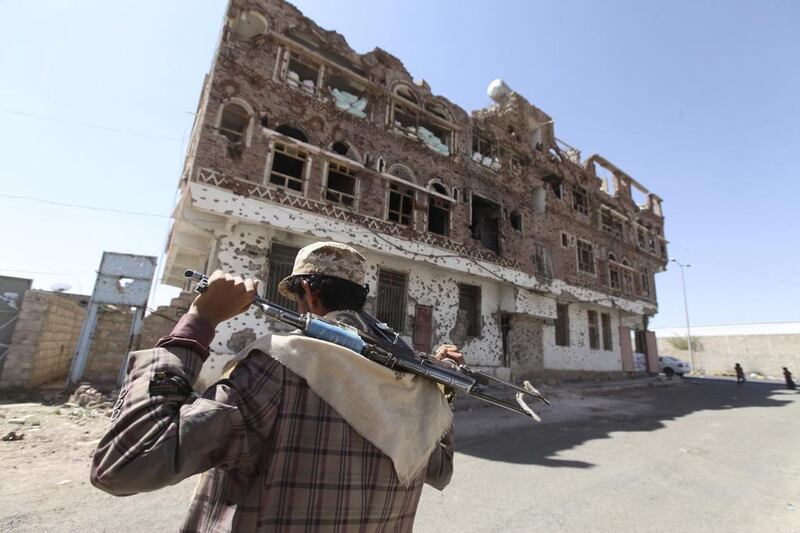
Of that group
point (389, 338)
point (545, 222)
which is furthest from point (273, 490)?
point (545, 222)

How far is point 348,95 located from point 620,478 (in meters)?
12.2

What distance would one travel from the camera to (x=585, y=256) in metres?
19.4

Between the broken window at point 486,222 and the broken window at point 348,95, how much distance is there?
604 cm

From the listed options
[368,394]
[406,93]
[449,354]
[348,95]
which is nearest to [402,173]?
[348,95]

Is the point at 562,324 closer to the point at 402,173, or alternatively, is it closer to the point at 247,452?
the point at 402,173

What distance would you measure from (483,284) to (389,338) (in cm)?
1324

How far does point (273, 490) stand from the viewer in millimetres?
994

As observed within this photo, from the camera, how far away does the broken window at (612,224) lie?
21.5m

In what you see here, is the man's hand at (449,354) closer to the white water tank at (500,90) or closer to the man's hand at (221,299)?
the man's hand at (221,299)

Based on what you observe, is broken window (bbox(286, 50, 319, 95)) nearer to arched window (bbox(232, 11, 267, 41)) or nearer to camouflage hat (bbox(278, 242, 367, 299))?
arched window (bbox(232, 11, 267, 41))

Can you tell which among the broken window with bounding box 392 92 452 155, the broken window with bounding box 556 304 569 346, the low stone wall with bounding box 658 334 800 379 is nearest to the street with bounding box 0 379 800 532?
the broken window with bounding box 556 304 569 346

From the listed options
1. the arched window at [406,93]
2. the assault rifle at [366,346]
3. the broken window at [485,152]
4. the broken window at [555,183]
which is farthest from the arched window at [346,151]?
the broken window at [555,183]

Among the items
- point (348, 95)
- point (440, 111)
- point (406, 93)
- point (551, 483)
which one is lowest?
point (551, 483)

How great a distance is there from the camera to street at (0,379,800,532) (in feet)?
10.9
